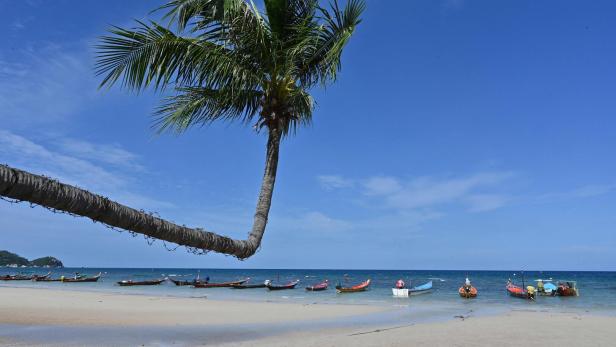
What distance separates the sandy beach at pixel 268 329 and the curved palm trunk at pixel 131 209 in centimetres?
935

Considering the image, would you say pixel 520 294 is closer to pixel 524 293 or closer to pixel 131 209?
pixel 524 293

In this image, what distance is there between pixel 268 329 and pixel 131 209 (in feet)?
48.3

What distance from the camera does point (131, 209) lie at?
10.7 feet

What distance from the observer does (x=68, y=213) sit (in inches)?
115

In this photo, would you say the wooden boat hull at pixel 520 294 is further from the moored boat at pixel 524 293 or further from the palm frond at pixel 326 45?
the palm frond at pixel 326 45

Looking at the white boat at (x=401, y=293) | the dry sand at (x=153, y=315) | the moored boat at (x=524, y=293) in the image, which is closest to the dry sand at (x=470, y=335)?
the dry sand at (x=153, y=315)

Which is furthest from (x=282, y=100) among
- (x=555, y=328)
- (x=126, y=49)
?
(x=555, y=328)

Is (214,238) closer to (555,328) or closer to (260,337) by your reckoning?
(260,337)

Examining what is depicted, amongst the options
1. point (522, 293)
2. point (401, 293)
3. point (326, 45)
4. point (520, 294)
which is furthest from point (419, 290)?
point (326, 45)

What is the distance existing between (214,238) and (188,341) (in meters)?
10.9

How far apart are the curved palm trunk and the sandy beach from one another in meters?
9.35

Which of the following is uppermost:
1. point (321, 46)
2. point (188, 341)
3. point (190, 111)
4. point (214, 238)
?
point (321, 46)

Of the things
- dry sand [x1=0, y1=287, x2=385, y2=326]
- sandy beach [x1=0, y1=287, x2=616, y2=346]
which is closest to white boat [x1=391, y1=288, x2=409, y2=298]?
dry sand [x1=0, y1=287, x2=385, y2=326]

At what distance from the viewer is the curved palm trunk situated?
2566 millimetres
